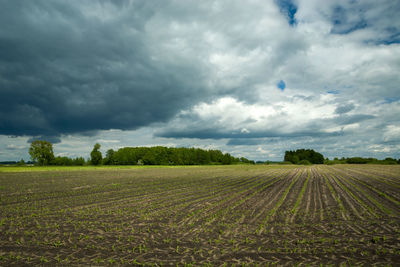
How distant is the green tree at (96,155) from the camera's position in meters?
136

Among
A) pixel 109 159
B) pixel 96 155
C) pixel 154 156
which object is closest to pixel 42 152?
pixel 96 155

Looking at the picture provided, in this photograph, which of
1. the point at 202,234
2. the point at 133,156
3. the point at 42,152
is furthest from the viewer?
the point at 133,156

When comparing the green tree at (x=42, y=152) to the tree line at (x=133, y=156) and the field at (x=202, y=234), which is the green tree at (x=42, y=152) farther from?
the field at (x=202, y=234)

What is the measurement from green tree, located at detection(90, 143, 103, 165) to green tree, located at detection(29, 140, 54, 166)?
66.2 ft

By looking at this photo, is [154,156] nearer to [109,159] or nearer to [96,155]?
[109,159]

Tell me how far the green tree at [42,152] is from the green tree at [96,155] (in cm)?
2019

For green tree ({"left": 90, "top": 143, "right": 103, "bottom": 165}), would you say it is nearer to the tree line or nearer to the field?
the tree line

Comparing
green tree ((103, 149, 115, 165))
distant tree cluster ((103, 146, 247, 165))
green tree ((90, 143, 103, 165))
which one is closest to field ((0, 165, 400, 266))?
green tree ((90, 143, 103, 165))

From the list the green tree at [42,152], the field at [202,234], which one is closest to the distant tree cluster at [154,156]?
the green tree at [42,152]

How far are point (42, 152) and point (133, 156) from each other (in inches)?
2039

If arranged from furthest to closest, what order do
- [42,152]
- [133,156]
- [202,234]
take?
[133,156] → [42,152] → [202,234]

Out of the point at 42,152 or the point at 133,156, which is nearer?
the point at 42,152

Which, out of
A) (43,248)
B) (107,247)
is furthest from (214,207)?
(43,248)

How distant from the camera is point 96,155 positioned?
A: 450 feet
